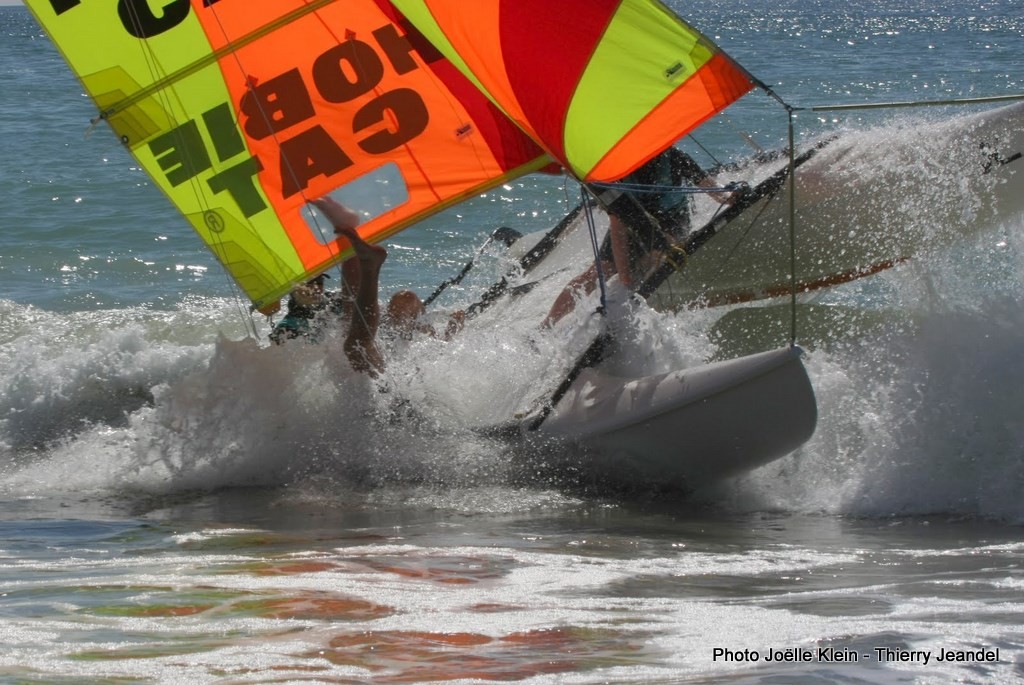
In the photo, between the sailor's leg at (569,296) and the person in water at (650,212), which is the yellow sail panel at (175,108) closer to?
the sailor's leg at (569,296)

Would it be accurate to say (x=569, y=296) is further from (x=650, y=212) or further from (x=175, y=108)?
(x=175, y=108)

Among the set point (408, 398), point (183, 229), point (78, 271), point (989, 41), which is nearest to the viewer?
point (408, 398)

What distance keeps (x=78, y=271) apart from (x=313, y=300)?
5204 millimetres

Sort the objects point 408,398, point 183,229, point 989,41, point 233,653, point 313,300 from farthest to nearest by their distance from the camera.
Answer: point 989,41
point 183,229
point 313,300
point 408,398
point 233,653

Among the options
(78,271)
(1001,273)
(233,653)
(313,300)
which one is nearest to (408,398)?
(313,300)

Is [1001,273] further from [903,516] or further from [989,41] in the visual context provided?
[989,41]

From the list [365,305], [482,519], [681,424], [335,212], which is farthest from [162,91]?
[681,424]

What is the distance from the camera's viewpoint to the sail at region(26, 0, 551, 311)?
21.0 ft

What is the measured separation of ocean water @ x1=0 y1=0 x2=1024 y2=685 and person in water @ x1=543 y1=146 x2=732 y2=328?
1.02 feet

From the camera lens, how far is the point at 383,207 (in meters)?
6.77

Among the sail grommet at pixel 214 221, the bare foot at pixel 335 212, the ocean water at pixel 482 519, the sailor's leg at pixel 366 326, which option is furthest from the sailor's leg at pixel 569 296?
the sail grommet at pixel 214 221

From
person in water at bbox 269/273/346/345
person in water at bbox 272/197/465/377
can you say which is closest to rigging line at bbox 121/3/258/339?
person in water at bbox 269/273/346/345

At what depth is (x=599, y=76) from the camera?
564cm

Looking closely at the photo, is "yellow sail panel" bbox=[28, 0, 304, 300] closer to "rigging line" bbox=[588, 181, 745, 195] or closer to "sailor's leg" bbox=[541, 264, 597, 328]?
"sailor's leg" bbox=[541, 264, 597, 328]
